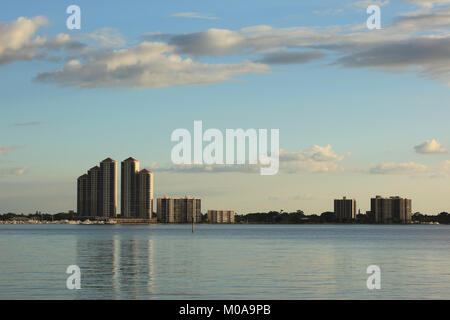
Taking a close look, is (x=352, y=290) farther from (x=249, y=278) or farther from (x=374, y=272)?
(x=374, y=272)

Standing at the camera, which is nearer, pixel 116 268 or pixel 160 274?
pixel 160 274

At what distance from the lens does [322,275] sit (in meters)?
66.8

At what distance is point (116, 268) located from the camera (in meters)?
73.8

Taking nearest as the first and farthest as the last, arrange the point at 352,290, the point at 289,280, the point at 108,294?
the point at 108,294
the point at 352,290
the point at 289,280

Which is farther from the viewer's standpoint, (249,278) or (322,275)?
(322,275)
